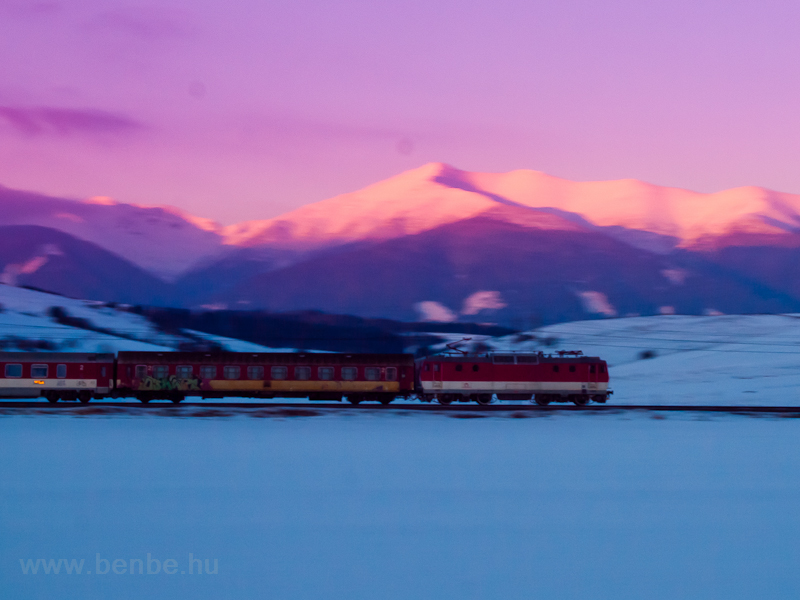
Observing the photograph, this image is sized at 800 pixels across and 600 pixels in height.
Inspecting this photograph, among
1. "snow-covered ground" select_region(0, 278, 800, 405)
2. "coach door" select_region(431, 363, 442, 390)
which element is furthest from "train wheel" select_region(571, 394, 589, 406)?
"snow-covered ground" select_region(0, 278, 800, 405)

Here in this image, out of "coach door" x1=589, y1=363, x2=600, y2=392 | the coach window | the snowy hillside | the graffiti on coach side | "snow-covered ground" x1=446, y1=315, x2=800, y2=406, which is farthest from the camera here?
the snowy hillside

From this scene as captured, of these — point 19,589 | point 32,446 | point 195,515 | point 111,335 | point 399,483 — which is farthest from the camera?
point 111,335

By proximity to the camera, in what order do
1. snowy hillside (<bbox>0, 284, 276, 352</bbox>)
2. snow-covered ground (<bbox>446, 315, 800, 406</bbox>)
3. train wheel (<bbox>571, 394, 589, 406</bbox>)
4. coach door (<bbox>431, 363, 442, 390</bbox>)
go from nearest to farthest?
coach door (<bbox>431, 363, 442, 390</bbox>) < train wheel (<bbox>571, 394, 589, 406</bbox>) < snow-covered ground (<bbox>446, 315, 800, 406</bbox>) < snowy hillside (<bbox>0, 284, 276, 352</bbox>)

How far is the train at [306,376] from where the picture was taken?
44812 mm

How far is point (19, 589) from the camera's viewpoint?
37.0 feet

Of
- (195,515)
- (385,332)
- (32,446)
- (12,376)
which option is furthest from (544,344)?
(195,515)

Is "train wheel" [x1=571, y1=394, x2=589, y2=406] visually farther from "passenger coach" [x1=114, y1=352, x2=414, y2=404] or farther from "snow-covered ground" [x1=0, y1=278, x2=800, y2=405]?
"snow-covered ground" [x1=0, y1=278, x2=800, y2=405]

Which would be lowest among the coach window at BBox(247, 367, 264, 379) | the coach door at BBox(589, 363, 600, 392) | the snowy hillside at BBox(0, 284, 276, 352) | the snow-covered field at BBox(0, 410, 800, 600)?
the snow-covered field at BBox(0, 410, 800, 600)

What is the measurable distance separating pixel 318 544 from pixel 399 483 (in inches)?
231

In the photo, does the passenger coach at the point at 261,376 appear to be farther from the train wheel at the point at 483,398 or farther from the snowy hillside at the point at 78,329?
the snowy hillside at the point at 78,329

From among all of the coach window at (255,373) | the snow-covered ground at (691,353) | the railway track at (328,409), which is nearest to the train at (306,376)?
the coach window at (255,373)

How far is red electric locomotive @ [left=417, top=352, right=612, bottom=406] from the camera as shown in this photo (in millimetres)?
45094

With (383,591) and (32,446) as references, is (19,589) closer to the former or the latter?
(383,591)

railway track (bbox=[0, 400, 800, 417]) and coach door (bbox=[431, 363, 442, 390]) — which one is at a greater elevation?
coach door (bbox=[431, 363, 442, 390])
